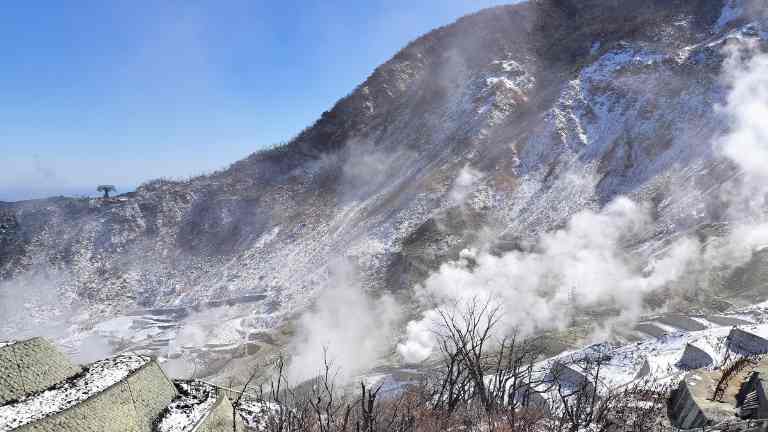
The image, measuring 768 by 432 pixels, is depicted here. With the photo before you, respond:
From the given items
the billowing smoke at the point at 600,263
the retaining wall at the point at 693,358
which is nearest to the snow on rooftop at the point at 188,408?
the billowing smoke at the point at 600,263

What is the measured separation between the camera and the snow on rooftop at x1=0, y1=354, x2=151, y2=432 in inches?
265

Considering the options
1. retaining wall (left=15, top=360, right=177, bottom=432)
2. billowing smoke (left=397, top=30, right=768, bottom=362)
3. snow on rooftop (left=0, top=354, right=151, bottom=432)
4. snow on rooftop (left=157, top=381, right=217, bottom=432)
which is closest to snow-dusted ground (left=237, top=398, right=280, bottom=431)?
snow on rooftop (left=157, top=381, right=217, bottom=432)

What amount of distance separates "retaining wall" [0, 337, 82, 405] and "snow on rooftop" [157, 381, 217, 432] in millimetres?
1626

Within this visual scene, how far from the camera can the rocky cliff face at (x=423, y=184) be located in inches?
1113

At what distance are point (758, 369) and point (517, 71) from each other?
118 feet

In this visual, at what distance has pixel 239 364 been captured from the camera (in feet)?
69.8

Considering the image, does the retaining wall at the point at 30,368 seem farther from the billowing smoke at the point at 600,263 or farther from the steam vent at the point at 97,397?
the billowing smoke at the point at 600,263

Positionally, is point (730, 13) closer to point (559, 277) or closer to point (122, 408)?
point (559, 277)

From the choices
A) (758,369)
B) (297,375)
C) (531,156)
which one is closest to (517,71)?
(531,156)

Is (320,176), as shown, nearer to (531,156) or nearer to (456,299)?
(531,156)

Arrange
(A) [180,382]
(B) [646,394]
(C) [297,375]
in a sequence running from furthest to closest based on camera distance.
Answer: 1. (C) [297,375]
2. (B) [646,394]
3. (A) [180,382]

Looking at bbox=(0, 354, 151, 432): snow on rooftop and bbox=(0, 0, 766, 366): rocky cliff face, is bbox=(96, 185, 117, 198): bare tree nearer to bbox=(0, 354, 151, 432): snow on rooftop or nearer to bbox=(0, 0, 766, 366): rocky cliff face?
bbox=(0, 0, 766, 366): rocky cliff face

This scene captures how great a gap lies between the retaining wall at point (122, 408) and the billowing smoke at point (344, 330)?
420 inches

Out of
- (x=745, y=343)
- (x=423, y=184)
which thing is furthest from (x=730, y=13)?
(x=745, y=343)
